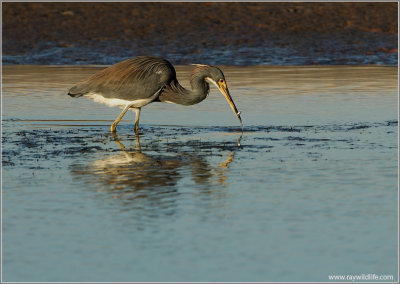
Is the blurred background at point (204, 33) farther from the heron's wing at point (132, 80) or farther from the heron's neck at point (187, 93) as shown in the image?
the heron's neck at point (187, 93)

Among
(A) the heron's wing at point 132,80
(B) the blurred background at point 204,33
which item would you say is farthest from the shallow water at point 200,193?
(B) the blurred background at point 204,33

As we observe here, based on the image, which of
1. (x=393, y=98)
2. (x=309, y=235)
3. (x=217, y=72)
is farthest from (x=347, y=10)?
(x=309, y=235)

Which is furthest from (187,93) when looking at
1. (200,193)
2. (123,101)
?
(200,193)

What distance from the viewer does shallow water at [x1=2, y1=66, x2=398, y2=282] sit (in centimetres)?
760

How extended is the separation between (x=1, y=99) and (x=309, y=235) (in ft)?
41.8

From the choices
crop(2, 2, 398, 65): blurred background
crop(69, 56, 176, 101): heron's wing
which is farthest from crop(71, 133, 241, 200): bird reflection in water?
crop(2, 2, 398, 65): blurred background

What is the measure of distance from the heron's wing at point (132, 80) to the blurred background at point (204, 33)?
1356 cm

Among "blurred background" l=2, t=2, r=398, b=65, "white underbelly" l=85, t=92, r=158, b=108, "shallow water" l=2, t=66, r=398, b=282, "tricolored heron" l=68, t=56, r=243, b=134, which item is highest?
"blurred background" l=2, t=2, r=398, b=65

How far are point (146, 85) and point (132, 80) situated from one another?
0.84 ft

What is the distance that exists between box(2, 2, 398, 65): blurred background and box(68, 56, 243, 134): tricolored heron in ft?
44.6

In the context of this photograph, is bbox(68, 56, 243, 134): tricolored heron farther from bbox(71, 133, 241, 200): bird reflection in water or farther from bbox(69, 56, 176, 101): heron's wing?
bbox(71, 133, 241, 200): bird reflection in water

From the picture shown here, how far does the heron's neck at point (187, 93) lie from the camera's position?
50.4ft

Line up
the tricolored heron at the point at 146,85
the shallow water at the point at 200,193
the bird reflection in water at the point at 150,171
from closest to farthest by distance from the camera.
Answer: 1. the shallow water at the point at 200,193
2. the bird reflection in water at the point at 150,171
3. the tricolored heron at the point at 146,85

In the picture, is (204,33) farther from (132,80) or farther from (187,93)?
(132,80)
